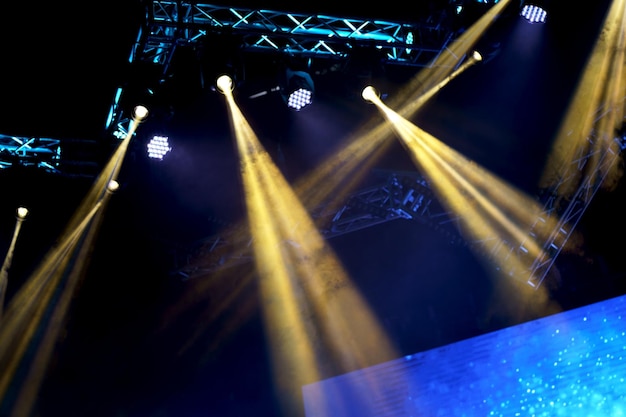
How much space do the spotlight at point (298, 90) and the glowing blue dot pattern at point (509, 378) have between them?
247 centimetres

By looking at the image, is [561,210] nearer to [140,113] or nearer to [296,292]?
[296,292]

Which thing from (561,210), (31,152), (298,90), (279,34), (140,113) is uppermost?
(279,34)

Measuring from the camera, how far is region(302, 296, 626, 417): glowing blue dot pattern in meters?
4.57

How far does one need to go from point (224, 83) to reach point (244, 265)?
2.46 meters

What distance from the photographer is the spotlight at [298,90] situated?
4.23 metres

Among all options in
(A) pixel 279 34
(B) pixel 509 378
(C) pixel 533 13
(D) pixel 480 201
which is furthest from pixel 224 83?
(B) pixel 509 378

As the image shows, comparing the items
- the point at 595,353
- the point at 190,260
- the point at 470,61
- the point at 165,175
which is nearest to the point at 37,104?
the point at 165,175

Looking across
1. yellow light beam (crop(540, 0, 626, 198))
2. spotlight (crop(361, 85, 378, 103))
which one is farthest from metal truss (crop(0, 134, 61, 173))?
yellow light beam (crop(540, 0, 626, 198))

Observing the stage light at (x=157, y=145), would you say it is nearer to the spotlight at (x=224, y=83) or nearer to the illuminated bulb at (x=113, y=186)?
the illuminated bulb at (x=113, y=186)

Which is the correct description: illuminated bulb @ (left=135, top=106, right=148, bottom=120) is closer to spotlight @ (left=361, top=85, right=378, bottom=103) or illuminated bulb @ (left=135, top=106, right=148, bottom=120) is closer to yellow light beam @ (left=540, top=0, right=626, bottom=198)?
spotlight @ (left=361, top=85, right=378, bottom=103)

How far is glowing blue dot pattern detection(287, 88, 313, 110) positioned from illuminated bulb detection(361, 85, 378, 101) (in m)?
0.41

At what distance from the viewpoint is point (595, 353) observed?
185 inches

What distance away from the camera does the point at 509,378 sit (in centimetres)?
482

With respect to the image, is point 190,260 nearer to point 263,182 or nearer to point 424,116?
point 263,182
